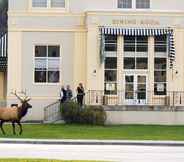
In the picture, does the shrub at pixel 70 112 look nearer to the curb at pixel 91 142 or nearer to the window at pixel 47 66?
the window at pixel 47 66

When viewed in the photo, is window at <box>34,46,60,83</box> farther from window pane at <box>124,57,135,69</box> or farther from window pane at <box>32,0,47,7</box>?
window pane at <box>124,57,135,69</box>

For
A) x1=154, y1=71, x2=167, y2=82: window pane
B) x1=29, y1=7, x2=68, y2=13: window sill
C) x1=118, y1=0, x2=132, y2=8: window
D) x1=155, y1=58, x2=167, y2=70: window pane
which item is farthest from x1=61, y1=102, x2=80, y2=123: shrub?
x1=118, y1=0, x2=132, y2=8: window

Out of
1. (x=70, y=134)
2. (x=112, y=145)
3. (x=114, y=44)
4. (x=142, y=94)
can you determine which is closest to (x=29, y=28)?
(x=114, y=44)

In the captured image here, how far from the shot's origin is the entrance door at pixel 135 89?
152 ft

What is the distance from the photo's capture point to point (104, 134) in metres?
35.1

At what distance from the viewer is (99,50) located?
1816 inches

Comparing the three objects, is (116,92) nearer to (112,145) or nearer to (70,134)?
(70,134)

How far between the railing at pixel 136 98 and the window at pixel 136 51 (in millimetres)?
1849

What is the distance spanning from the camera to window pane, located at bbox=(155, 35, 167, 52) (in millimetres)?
46844

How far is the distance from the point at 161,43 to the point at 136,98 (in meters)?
4.04

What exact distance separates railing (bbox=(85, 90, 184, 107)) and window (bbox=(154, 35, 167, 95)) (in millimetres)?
480

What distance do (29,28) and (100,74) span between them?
582 cm

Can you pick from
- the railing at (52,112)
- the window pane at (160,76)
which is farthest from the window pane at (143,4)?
the railing at (52,112)

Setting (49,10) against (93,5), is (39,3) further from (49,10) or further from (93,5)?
(93,5)
